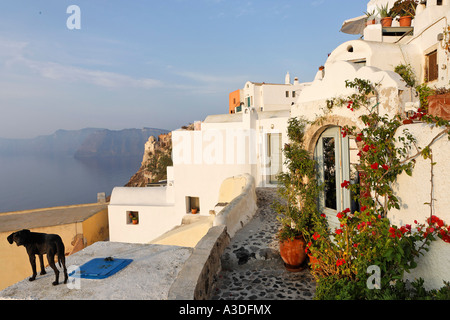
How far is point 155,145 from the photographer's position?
5775 centimetres

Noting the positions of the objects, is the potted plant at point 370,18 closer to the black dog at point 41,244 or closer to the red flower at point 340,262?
the red flower at point 340,262

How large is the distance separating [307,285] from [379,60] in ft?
20.0

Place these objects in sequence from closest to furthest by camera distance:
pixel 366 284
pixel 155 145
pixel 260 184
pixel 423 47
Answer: pixel 366 284, pixel 423 47, pixel 260 184, pixel 155 145

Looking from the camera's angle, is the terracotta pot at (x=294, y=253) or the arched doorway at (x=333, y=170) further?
the arched doorway at (x=333, y=170)

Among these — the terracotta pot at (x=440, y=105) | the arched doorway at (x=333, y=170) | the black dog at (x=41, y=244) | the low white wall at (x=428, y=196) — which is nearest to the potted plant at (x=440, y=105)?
the terracotta pot at (x=440, y=105)

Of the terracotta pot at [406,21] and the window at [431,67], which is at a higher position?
the terracotta pot at [406,21]

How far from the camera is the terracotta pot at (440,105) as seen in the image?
2979 mm

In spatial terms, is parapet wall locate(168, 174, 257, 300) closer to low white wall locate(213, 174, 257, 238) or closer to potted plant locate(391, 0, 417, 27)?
low white wall locate(213, 174, 257, 238)

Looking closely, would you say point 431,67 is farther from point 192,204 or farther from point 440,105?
point 192,204

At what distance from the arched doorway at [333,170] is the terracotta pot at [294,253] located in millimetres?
1058

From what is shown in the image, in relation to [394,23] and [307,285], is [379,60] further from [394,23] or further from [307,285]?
[394,23]

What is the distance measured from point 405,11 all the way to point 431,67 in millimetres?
5504

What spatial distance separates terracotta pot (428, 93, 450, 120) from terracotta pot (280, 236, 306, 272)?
109 inches
